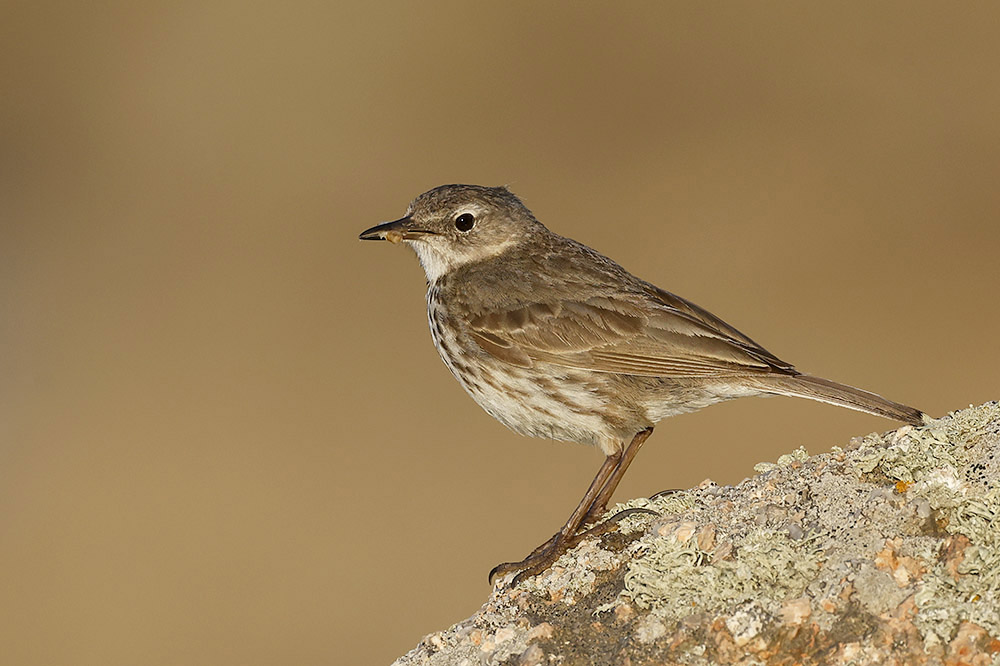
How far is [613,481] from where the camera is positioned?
539 cm

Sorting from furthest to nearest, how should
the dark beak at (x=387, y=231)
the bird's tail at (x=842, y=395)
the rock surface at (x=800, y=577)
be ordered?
1. the dark beak at (x=387, y=231)
2. the bird's tail at (x=842, y=395)
3. the rock surface at (x=800, y=577)

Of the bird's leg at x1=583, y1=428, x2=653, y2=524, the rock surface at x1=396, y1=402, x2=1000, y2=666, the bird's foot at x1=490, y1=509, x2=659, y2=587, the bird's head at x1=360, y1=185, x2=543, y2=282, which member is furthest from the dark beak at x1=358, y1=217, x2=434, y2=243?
the rock surface at x1=396, y1=402, x2=1000, y2=666

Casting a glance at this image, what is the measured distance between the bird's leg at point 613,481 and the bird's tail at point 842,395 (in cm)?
76

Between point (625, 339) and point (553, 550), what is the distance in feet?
4.30

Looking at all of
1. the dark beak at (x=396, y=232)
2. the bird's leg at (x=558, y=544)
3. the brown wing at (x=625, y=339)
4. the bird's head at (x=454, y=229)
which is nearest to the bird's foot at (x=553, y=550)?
the bird's leg at (x=558, y=544)

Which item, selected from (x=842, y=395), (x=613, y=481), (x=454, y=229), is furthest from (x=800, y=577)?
(x=454, y=229)

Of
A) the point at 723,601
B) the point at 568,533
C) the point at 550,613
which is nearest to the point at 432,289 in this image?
the point at 568,533

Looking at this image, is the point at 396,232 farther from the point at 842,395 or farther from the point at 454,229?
the point at 842,395

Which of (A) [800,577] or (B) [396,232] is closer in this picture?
(A) [800,577]

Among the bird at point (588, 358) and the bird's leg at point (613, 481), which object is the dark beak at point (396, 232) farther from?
the bird's leg at point (613, 481)

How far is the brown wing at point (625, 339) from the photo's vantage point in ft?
17.4

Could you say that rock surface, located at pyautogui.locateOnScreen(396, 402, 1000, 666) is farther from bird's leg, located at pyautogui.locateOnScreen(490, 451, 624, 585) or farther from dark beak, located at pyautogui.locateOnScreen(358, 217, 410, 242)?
dark beak, located at pyautogui.locateOnScreen(358, 217, 410, 242)

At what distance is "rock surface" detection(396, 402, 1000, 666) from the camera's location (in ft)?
10.3

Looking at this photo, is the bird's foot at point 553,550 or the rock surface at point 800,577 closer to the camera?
the rock surface at point 800,577
